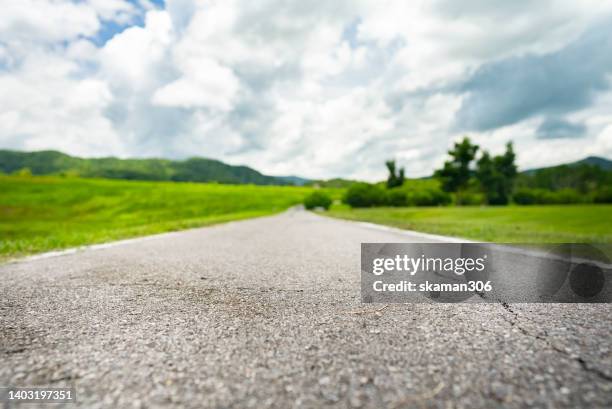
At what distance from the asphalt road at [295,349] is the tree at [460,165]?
5957 centimetres

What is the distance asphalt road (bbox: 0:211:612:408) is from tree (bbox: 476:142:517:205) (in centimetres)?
6540

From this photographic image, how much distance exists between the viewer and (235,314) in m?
3.29

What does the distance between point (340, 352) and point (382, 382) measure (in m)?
0.46

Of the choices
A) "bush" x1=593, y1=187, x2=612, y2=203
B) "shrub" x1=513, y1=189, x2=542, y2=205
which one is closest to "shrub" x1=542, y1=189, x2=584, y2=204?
"shrub" x1=513, y1=189, x2=542, y2=205

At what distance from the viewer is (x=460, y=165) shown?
191ft

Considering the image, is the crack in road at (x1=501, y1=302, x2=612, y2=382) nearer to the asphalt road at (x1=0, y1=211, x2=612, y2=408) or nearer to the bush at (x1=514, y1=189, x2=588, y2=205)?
the asphalt road at (x1=0, y1=211, x2=612, y2=408)

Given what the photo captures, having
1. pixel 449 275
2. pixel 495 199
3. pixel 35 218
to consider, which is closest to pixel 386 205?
pixel 495 199

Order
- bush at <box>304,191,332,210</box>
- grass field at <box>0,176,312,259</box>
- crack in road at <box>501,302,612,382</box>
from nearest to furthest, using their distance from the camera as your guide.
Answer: crack in road at <box>501,302,612,382</box> < grass field at <box>0,176,312,259</box> < bush at <box>304,191,332,210</box>

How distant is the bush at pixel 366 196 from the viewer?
231 ft

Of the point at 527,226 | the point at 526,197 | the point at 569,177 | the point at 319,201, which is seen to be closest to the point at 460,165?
the point at 526,197

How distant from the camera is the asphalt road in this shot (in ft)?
5.95

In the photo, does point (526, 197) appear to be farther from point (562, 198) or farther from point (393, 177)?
point (393, 177)

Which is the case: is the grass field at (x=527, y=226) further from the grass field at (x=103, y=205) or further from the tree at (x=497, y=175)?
the tree at (x=497, y=175)

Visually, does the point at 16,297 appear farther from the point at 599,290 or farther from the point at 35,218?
the point at 35,218
